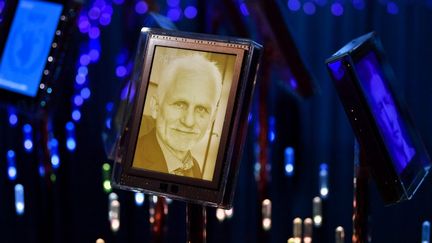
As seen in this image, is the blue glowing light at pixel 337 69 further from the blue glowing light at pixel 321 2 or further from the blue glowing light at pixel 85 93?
the blue glowing light at pixel 85 93

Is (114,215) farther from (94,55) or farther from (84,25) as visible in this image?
(84,25)

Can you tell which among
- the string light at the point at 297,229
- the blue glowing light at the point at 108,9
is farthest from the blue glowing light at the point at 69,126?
the string light at the point at 297,229

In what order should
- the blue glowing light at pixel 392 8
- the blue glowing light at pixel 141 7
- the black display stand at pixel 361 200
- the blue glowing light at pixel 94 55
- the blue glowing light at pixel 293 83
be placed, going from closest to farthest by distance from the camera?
the black display stand at pixel 361 200 < the blue glowing light at pixel 293 83 < the blue glowing light at pixel 392 8 < the blue glowing light at pixel 141 7 < the blue glowing light at pixel 94 55

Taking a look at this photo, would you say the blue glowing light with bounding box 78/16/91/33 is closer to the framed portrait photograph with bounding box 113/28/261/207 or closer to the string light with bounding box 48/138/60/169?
the string light with bounding box 48/138/60/169

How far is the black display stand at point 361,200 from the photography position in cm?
149

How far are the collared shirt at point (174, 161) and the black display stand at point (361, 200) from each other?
387 mm

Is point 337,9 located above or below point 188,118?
above

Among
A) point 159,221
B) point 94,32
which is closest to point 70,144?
point 94,32

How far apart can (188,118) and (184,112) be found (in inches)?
0.6

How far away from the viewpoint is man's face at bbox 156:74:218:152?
4.51 ft

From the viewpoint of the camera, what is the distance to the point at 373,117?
1341 mm

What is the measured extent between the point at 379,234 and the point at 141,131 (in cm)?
178

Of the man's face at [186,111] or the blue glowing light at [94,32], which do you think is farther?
the blue glowing light at [94,32]

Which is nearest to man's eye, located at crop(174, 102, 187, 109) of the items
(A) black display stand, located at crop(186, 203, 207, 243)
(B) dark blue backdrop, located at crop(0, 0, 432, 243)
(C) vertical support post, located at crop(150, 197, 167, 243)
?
(A) black display stand, located at crop(186, 203, 207, 243)
